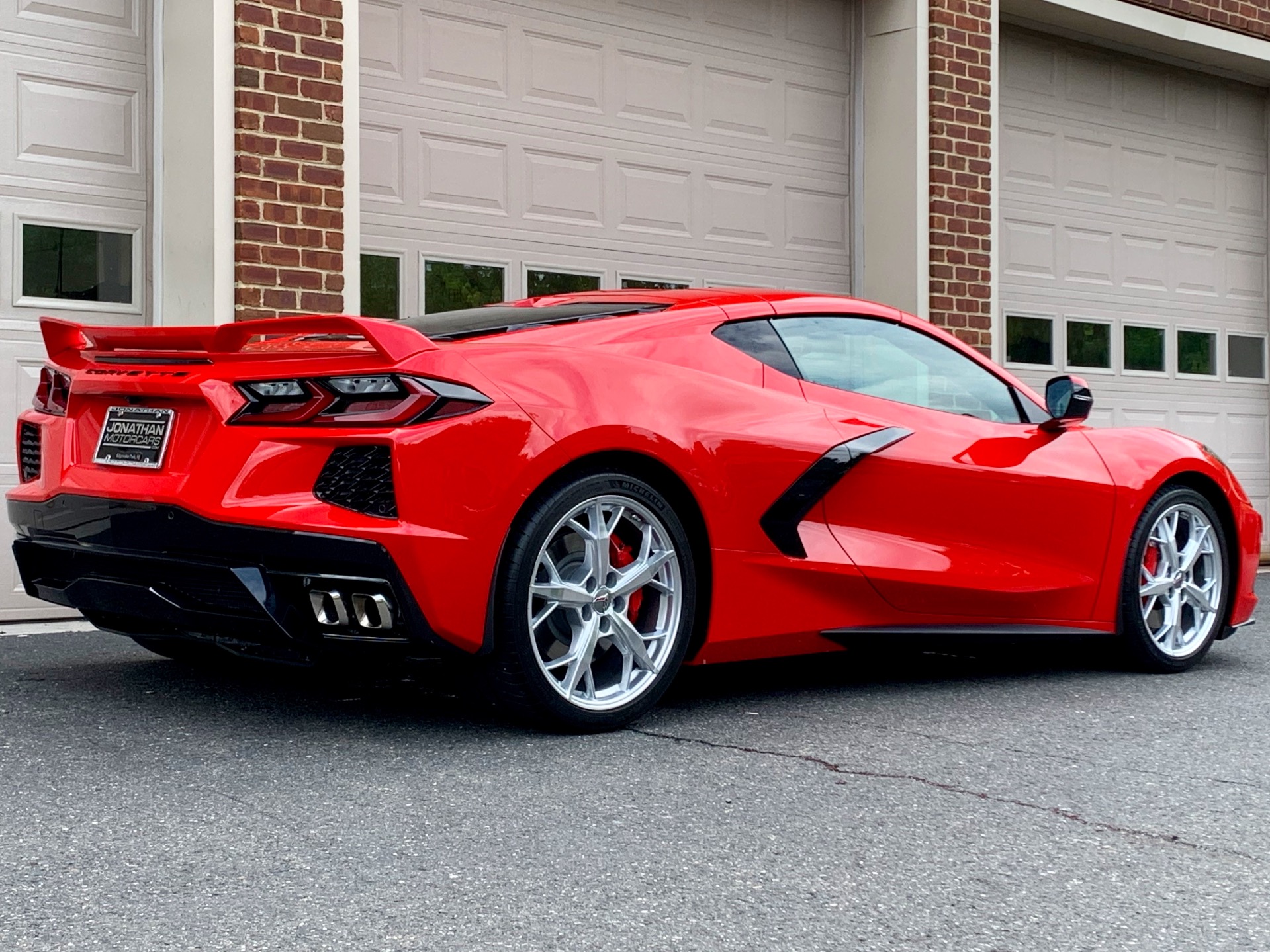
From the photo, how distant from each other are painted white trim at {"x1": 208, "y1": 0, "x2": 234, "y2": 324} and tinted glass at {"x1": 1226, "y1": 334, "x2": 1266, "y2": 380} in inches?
326

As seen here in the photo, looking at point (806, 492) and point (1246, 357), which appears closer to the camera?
point (806, 492)

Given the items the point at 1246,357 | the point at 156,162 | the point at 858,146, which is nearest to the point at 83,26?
the point at 156,162

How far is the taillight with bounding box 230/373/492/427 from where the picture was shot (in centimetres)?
389

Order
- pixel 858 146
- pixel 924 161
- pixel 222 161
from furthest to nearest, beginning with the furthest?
pixel 858 146
pixel 924 161
pixel 222 161

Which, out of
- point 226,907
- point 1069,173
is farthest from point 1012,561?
point 1069,173

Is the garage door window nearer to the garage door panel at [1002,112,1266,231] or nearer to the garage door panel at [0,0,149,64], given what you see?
the garage door panel at [1002,112,1266,231]

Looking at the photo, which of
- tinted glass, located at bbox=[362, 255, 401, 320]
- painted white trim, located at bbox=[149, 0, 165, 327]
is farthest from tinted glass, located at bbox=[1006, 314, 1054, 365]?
painted white trim, located at bbox=[149, 0, 165, 327]

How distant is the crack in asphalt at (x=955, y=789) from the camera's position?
3.34 meters

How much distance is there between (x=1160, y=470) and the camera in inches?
225

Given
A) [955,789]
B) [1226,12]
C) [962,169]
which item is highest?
[1226,12]

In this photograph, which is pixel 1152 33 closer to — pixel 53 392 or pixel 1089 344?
pixel 1089 344

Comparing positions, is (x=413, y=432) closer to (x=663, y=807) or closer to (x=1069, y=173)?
(x=663, y=807)

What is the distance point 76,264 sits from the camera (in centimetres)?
718

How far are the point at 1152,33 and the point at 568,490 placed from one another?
28.3 ft
